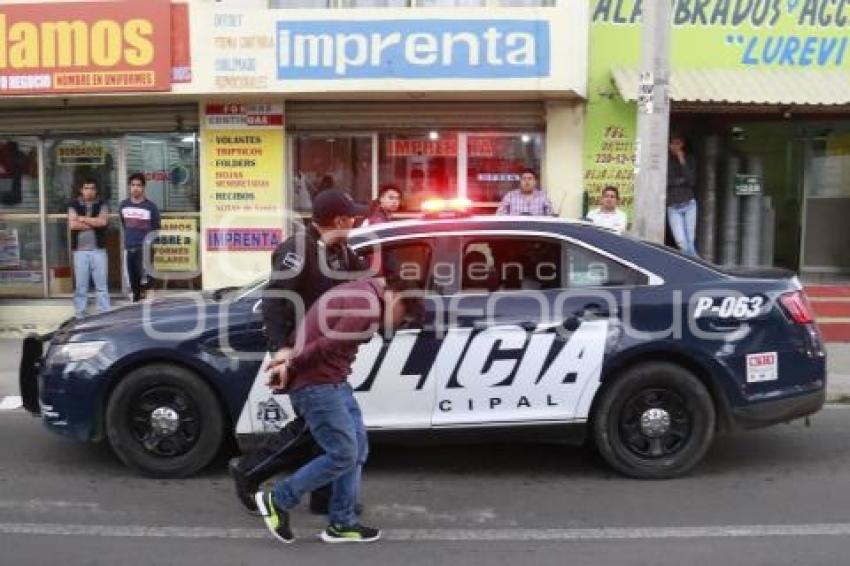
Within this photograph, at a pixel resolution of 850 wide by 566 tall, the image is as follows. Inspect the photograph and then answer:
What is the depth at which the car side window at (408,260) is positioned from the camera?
537 cm

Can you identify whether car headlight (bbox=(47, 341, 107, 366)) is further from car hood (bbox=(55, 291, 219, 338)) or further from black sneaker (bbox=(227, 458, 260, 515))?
black sneaker (bbox=(227, 458, 260, 515))

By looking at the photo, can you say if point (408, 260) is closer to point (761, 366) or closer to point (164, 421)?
point (164, 421)

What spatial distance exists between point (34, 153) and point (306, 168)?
326 cm

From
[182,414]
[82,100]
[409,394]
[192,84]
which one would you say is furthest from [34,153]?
[409,394]

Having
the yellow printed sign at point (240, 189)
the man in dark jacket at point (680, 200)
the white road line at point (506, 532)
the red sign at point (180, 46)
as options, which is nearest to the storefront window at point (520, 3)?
the man in dark jacket at point (680, 200)

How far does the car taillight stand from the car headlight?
3.84 m

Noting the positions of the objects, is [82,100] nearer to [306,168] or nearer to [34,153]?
[34,153]

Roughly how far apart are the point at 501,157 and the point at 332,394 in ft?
22.8

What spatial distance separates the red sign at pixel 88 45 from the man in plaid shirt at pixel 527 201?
12.3 feet

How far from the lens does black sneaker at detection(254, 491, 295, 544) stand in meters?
4.45

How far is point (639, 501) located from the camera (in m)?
5.10

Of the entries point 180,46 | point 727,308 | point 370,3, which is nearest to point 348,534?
point 727,308

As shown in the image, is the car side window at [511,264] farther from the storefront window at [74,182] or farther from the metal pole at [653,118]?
the storefront window at [74,182]


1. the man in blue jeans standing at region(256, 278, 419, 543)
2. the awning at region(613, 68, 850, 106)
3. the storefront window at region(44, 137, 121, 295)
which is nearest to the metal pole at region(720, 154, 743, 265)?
the awning at region(613, 68, 850, 106)
